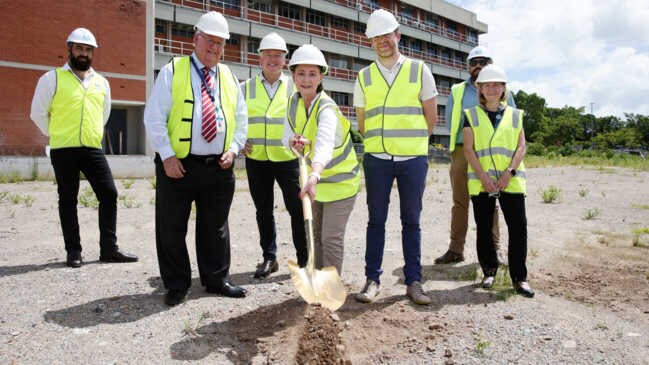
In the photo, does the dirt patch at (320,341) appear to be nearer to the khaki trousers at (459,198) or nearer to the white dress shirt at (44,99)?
the khaki trousers at (459,198)

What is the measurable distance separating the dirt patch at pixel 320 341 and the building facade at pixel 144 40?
→ 20.3 m

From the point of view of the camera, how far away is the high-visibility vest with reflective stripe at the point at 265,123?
4395mm

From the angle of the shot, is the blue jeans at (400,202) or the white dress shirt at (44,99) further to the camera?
the white dress shirt at (44,99)

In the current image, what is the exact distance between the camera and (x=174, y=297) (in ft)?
12.4

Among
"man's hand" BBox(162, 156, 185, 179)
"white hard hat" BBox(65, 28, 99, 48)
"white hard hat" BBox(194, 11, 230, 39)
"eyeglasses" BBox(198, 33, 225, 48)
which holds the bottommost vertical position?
"man's hand" BBox(162, 156, 185, 179)

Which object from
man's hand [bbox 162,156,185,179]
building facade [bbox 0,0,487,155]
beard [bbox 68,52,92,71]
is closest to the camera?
man's hand [bbox 162,156,185,179]

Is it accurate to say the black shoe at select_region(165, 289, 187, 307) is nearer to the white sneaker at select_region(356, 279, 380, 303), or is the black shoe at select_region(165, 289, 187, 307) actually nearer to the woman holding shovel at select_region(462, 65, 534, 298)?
the white sneaker at select_region(356, 279, 380, 303)

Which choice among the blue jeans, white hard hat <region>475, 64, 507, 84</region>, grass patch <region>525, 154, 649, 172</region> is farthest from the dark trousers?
grass patch <region>525, 154, 649, 172</region>

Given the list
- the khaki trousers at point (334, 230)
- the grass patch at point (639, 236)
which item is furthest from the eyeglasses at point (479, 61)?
the grass patch at point (639, 236)

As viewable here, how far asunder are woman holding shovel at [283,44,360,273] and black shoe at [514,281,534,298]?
62.8 inches

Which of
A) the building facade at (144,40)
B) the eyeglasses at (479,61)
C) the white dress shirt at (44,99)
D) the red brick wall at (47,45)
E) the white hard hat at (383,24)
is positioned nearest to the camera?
the white hard hat at (383,24)

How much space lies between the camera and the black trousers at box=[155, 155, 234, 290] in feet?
12.1

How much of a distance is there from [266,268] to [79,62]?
287 cm

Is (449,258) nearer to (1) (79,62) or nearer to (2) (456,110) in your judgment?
(2) (456,110)
